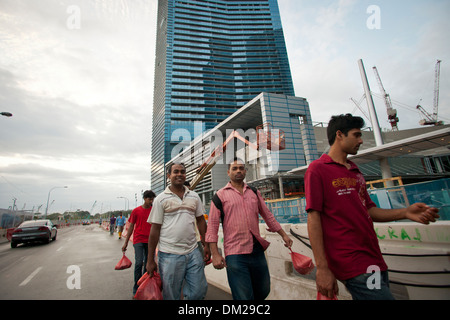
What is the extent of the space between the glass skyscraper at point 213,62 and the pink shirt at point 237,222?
238 feet

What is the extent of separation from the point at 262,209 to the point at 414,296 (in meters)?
1.69

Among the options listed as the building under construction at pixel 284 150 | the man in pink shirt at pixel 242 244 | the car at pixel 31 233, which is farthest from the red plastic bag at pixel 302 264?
the building under construction at pixel 284 150

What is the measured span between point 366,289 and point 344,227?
39 centimetres

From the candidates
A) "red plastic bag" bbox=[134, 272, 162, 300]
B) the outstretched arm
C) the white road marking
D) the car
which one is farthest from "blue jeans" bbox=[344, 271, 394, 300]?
the car

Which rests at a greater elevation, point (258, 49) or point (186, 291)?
point (258, 49)

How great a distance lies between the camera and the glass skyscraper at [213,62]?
75250 millimetres

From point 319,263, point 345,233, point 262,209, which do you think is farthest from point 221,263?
point 345,233

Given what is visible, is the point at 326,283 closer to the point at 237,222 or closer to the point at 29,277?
the point at 237,222

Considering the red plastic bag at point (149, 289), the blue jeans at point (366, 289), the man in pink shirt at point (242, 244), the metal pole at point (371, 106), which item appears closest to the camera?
the blue jeans at point (366, 289)

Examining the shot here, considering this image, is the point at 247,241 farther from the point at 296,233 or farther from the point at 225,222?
the point at 296,233

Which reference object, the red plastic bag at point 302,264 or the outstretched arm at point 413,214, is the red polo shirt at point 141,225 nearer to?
the red plastic bag at point 302,264

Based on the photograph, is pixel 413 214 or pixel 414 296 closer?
pixel 413 214
